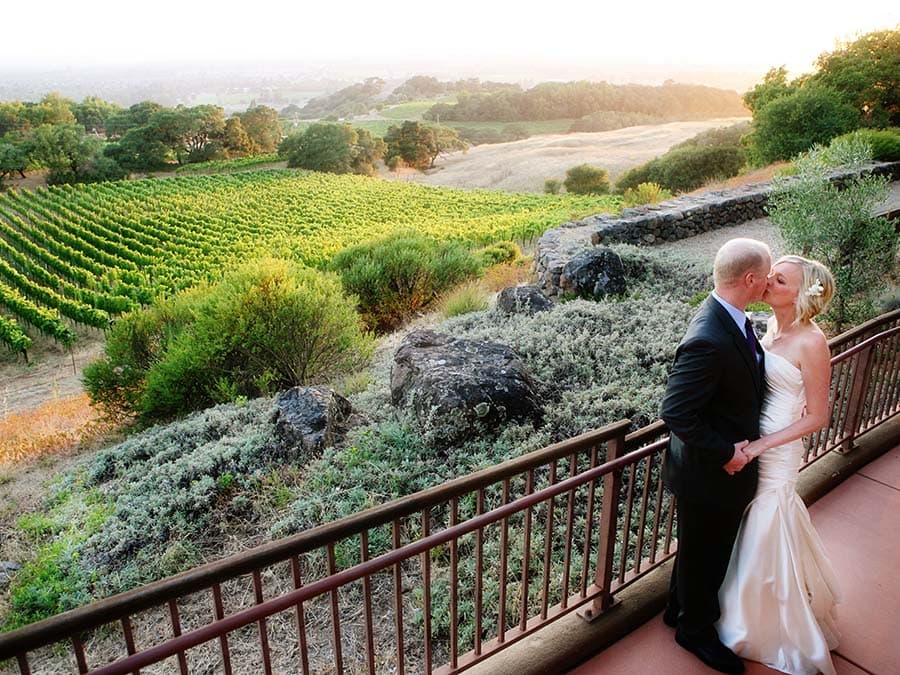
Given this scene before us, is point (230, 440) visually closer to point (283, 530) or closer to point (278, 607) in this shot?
point (283, 530)

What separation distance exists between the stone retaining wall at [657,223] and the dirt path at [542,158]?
45.9 meters

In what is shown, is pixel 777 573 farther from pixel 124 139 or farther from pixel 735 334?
pixel 124 139

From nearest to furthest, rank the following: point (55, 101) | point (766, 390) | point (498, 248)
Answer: point (766, 390)
point (498, 248)
point (55, 101)

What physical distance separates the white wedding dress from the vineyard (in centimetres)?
2006

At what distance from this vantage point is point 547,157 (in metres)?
73.1

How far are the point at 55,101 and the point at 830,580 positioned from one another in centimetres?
11728

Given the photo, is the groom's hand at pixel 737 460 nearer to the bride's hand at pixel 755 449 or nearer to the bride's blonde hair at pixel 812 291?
the bride's hand at pixel 755 449

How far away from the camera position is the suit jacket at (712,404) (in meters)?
2.57

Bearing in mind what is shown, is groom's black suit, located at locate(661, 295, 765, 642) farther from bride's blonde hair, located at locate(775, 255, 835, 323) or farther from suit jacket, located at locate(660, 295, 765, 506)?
bride's blonde hair, located at locate(775, 255, 835, 323)

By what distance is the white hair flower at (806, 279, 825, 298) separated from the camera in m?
2.68

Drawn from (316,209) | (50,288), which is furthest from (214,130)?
(50,288)

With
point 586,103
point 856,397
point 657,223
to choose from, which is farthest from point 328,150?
point 856,397

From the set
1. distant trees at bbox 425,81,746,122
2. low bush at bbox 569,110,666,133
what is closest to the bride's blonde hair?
low bush at bbox 569,110,666,133

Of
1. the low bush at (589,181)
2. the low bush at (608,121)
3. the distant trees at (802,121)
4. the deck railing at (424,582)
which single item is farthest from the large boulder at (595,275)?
the low bush at (608,121)
